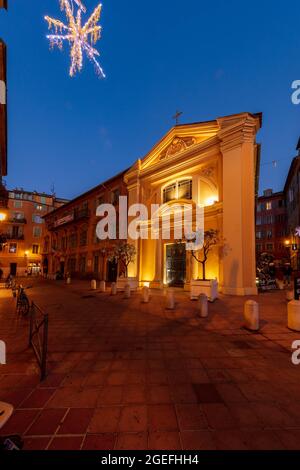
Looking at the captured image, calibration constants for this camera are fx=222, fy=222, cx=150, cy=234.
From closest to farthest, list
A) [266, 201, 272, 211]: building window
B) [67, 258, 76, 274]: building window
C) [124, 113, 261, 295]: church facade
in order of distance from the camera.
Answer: [124, 113, 261, 295]: church facade → [67, 258, 76, 274]: building window → [266, 201, 272, 211]: building window

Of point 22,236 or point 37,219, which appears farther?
point 37,219

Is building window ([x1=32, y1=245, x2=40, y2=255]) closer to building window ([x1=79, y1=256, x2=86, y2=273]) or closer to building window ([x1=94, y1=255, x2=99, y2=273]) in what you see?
building window ([x1=79, y1=256, x2=86, y2=273])

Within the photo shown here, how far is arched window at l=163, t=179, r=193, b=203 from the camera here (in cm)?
1684

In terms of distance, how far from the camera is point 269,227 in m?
45.3

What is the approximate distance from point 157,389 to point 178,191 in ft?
50.9

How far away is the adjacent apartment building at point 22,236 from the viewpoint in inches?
1588

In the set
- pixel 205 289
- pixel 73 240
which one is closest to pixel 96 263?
pixel 73 240

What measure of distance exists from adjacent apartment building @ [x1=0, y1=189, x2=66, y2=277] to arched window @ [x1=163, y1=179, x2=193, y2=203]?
96.1ft

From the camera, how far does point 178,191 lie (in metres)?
17.6

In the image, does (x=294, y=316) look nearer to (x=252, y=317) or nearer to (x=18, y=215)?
(x=252, y=317)

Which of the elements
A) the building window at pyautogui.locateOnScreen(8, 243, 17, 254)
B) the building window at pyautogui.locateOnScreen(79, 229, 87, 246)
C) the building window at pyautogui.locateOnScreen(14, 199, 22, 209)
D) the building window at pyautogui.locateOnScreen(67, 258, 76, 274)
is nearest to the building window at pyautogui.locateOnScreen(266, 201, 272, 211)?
the building window at pyautogui.locateOnScreen(79, 229, 87, 246)
